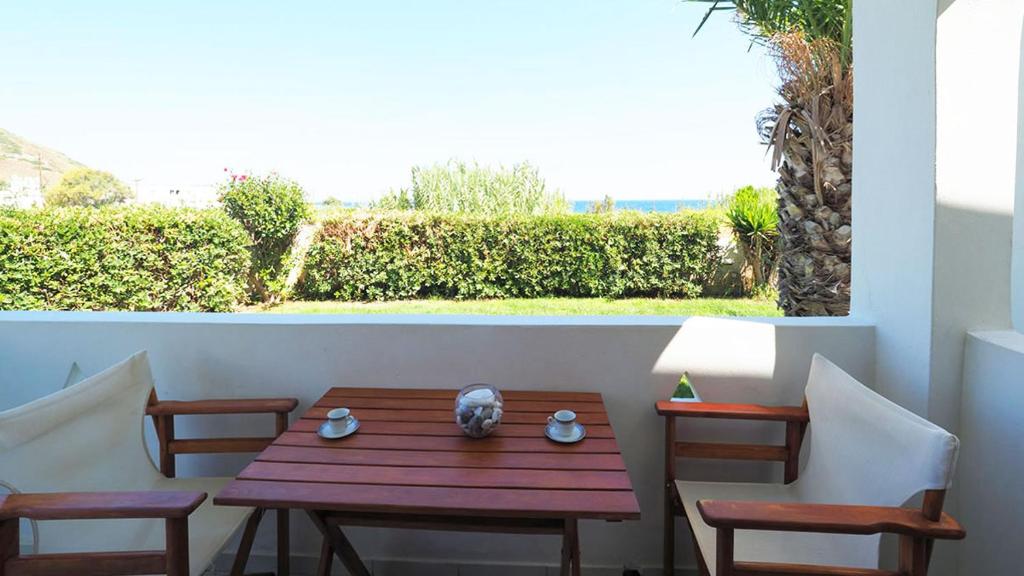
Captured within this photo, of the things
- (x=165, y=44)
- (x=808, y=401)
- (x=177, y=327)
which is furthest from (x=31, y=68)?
(x=808, y=401)

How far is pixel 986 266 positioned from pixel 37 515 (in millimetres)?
2668

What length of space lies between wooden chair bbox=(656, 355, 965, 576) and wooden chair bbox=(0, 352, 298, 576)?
1252mm

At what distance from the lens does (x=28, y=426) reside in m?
1.39

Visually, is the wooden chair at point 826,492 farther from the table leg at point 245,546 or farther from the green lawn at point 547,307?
the green lawn at point 547,307

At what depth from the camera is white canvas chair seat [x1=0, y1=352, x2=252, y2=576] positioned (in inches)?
54.5

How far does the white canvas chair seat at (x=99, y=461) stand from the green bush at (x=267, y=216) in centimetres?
476

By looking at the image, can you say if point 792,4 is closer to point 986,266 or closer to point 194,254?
point 986,266

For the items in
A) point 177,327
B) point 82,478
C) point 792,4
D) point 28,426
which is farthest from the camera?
point 792,4

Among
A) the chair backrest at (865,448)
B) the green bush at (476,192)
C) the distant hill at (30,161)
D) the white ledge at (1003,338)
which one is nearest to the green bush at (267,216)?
the green bush at (476,192)

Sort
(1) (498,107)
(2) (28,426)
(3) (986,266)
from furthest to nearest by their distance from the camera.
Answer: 1. (1) (498,107)
2. (3) (986,266)
3. (2) (28,426)

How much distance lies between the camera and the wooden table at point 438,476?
1.20 meters

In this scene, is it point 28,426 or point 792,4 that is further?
point 792,4

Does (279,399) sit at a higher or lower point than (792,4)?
lower

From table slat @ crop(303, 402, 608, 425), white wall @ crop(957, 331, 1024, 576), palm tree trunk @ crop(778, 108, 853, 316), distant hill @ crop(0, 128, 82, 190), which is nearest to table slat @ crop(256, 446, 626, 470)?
table slat @ crop(303, 402, 608, 425)
